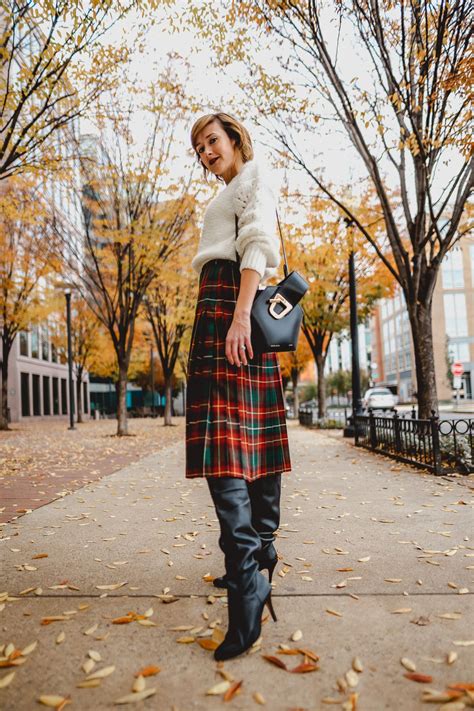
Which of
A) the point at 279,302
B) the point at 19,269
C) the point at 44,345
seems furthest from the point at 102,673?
the point at 44,345

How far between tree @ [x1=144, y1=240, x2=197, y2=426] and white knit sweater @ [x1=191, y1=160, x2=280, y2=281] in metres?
13.2

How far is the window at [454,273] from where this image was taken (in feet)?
186

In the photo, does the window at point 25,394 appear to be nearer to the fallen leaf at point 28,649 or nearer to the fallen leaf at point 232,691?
the fallen leaf at point 28,649

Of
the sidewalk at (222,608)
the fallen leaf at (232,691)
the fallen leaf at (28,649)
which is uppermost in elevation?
the fallen leaf at (28,649)

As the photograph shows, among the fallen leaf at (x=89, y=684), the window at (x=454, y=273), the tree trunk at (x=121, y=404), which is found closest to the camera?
the fallen leaf at (x=89, y=684)

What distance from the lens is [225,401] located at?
213 cm

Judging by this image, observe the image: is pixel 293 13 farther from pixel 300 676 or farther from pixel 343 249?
pixel 300 676

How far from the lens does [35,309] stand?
2041 cm

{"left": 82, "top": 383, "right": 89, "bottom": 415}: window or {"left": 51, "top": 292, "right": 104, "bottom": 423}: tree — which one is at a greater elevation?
{"left": 51, "top": 292, "right": 104, "bottom": 423}: tree

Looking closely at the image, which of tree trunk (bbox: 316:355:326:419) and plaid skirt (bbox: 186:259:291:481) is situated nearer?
plaid skirt (bbox: 186:259:291:481)

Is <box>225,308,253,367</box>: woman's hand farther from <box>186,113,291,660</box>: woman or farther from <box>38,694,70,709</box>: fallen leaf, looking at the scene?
<box>38,694,70,709</box>: fallen leaf

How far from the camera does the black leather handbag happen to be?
6.92ft

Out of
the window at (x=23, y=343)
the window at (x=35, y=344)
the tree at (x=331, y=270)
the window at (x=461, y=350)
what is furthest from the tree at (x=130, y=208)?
the window at (x=461, y=350)

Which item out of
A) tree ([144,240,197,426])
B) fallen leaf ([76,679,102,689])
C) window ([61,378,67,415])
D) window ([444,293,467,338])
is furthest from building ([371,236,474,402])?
fallen leaf ([76,679,102,689])
